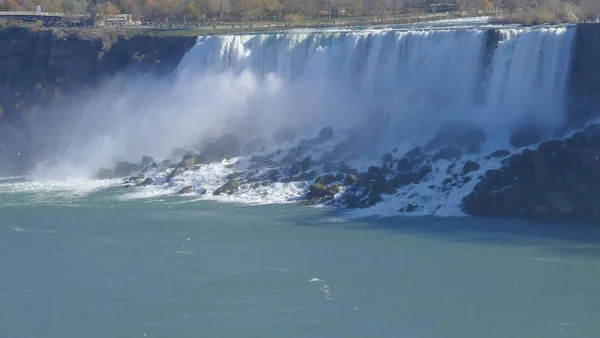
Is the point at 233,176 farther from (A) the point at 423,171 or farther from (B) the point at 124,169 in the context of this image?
(A) the point at 423,171

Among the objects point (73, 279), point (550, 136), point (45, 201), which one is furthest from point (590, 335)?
point (45, 201)

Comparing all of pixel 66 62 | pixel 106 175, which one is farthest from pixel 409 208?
pixel 66 62

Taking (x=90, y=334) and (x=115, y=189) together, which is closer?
(x=90, y=334)

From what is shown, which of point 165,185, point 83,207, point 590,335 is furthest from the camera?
point 165,185

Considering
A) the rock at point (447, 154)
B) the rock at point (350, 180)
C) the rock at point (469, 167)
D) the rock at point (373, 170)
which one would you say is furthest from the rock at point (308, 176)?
the rock at point (469, 167)

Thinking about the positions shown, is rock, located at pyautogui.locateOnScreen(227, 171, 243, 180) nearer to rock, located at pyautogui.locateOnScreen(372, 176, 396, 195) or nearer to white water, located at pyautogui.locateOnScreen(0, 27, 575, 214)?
white water, located at pyautogui.locateOnScreen(0, 27, 575, 214)

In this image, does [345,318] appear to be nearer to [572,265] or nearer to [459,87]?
[572,265]

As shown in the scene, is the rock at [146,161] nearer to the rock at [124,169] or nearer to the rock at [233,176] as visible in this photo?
the rock at [124,169]
